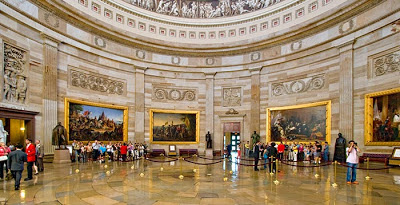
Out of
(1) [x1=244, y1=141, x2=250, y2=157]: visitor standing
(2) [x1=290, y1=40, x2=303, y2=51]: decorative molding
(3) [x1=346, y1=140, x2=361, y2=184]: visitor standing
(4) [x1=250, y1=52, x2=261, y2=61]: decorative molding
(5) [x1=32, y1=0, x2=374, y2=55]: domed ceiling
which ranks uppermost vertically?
(5) [x1=32, y1=0, x2=374, y2=55]: domed ceiling

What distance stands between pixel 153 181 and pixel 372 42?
1690cm

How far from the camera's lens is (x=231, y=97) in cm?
2628

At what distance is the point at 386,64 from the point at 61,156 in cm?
2180

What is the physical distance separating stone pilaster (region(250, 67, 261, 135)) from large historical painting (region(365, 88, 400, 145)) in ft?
31.0

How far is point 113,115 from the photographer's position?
74.6 feet

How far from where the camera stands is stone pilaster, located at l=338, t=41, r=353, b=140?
1795cm

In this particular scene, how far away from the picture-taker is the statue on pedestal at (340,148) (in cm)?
1752

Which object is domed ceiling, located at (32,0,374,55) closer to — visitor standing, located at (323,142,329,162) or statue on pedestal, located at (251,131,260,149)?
statue on pedestal, located at (251,131,260,149)

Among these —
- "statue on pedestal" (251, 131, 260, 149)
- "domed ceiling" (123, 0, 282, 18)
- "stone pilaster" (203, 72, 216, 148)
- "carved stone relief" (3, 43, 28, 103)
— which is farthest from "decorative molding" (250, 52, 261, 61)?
"carved stone relief" (3, 43, 28, 103)

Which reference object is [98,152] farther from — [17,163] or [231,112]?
[231,112]

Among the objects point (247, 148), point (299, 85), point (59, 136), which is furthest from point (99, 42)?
point (299, 85)

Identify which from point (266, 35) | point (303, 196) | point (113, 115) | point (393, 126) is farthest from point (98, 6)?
point (393, 126)

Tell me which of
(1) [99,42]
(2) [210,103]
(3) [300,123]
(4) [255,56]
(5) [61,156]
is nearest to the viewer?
(5) [61,156]

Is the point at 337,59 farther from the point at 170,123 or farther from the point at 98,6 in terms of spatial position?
the point at 98,6
